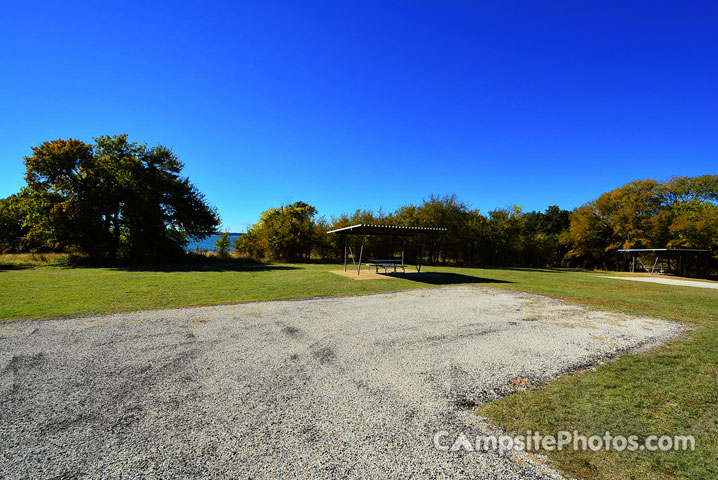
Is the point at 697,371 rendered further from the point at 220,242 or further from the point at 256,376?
the point at 220,242

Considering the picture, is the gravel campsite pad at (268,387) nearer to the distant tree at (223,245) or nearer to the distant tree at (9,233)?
the distant tree at (223,245)

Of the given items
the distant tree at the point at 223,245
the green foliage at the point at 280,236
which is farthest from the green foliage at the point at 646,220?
the distant tree at the point at 223,245

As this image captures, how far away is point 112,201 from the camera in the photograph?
16156mm

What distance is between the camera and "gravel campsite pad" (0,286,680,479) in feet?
5.74

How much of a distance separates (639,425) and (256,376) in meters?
3.07

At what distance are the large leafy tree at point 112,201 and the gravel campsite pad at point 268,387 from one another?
14.2 meters

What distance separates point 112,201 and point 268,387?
18595 millimetres

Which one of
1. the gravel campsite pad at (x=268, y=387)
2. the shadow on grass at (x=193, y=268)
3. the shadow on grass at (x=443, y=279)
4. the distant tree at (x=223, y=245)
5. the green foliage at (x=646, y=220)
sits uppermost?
the green foliage at (x=646, y=220)

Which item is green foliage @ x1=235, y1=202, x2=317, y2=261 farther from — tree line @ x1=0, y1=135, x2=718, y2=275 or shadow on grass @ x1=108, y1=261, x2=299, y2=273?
shadow on grass @ x1=108, y1=261, x2=299, y2=273

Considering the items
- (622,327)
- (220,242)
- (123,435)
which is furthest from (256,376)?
(220,242)

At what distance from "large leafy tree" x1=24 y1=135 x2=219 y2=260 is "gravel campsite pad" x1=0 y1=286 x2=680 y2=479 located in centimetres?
1424

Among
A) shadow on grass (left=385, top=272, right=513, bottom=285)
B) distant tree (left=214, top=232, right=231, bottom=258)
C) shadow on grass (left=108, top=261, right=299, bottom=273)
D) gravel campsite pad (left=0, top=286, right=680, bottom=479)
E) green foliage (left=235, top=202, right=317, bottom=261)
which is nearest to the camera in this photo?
gravel campsite pad (left=0, top=286, right=680, bottom=479)

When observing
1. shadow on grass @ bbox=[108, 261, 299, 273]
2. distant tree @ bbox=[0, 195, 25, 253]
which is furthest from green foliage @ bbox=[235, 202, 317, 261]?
distant tree @ bbox=[0, 195, 25, 253]

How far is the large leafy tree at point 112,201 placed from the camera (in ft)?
48.3
